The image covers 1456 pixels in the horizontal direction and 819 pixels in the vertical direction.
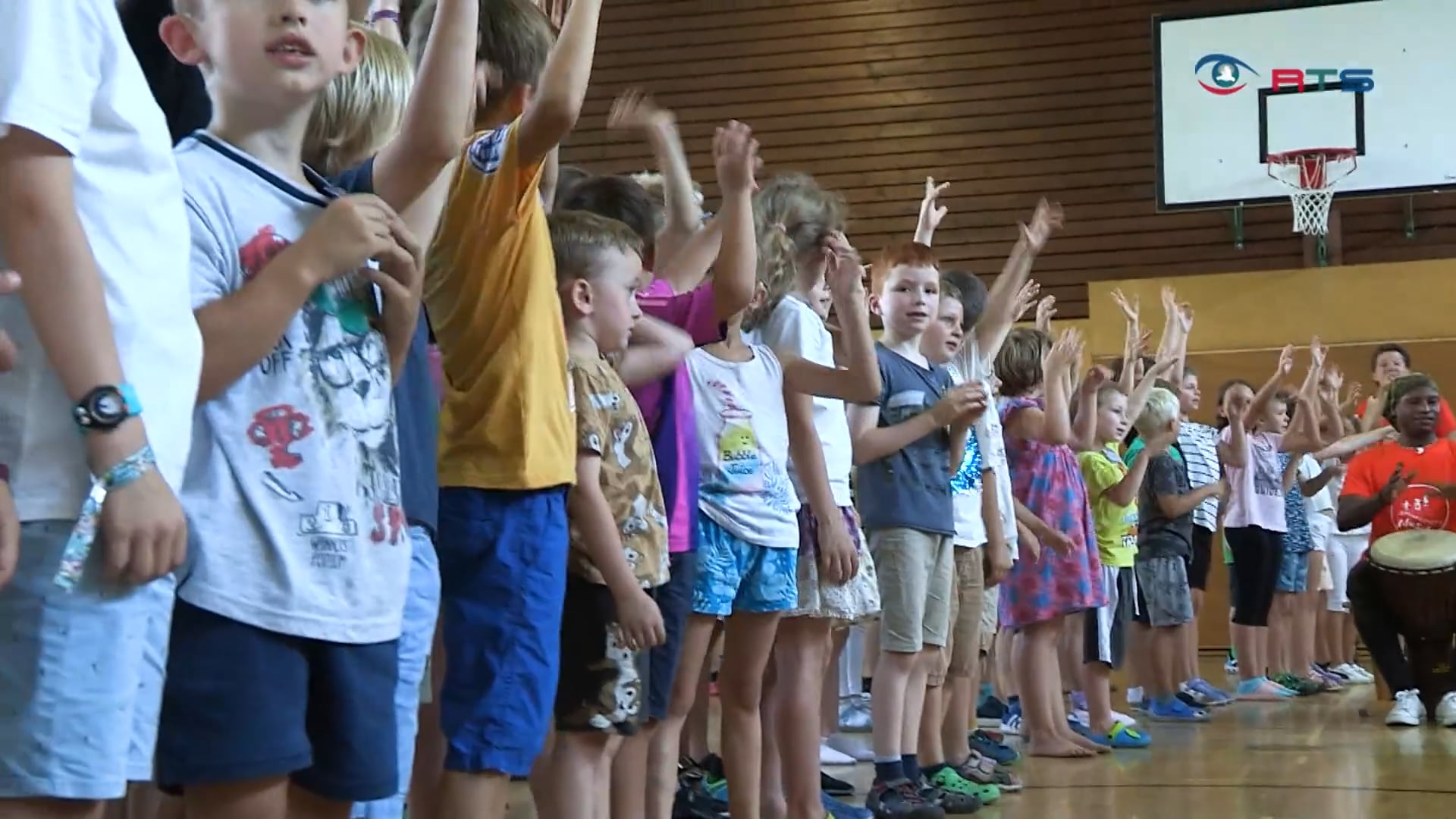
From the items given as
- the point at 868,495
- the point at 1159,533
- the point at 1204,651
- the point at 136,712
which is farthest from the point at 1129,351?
the point at 136,712

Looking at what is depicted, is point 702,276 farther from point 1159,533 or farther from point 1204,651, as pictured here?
point 1204,651

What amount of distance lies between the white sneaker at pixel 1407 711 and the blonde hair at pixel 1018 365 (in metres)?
1.84

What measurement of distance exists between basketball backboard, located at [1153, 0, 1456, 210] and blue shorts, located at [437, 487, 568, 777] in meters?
7.82

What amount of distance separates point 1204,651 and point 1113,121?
11.3ft

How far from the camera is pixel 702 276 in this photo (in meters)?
3.26

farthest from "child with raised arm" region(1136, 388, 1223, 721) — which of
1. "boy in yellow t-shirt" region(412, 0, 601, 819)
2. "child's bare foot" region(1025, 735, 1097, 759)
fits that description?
"boy in yellow t-shirt" region(412, 0, 601, 819)

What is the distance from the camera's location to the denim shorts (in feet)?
5.72

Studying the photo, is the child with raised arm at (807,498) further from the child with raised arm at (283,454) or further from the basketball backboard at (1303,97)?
the basketball backboard at (1303,97)

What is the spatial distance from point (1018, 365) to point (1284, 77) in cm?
496

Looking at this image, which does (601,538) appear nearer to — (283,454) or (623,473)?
(623,473)

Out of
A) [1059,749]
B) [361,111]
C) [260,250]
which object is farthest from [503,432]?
[1059,749]

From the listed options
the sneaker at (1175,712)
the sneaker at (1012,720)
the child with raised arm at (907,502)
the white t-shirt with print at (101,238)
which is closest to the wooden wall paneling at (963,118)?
the sneaker at (1175,712)

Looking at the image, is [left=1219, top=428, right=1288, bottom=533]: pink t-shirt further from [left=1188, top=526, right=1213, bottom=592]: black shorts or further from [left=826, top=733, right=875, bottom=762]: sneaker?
[left=826, top=733, right=875, bottom=762]: sneaker

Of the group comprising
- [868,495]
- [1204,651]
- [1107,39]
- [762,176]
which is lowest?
[1204,651]
